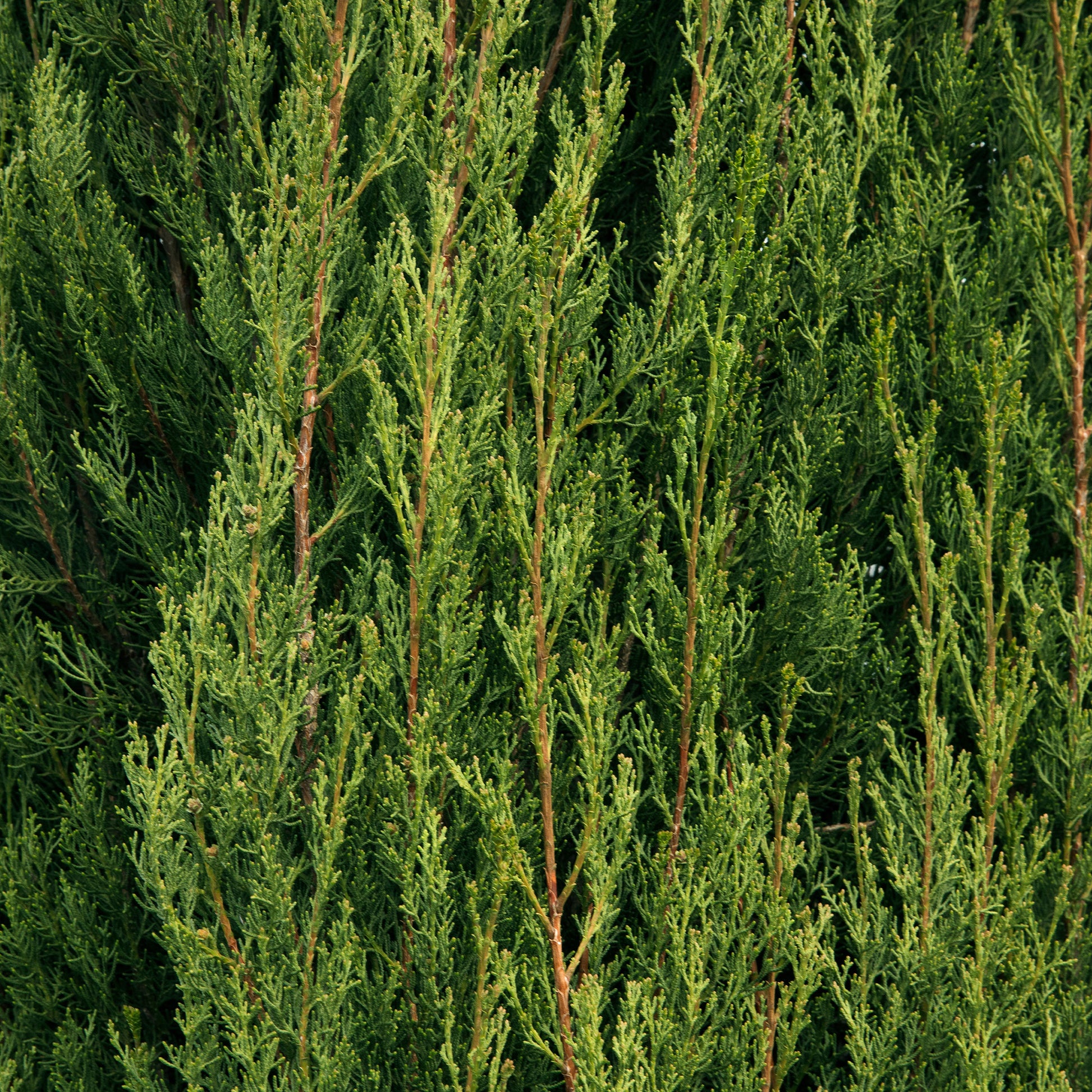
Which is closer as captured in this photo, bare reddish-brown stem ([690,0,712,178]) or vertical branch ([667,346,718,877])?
vertical branch ([667,346,718,877])

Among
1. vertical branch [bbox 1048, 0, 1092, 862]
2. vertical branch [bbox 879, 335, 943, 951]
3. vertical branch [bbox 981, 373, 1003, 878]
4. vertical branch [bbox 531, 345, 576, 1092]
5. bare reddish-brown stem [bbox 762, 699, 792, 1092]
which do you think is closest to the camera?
vertical branch [bbox 531, 345, 576, 1092]

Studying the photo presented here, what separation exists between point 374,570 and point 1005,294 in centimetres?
253

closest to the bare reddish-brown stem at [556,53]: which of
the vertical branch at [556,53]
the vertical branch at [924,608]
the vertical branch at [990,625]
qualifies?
the vertical branch at [556,53]

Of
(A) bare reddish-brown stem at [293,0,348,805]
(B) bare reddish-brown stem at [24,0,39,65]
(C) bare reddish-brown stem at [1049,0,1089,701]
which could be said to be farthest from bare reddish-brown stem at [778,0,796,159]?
(B) bare reddish-brown stem at [24,0,39,65]

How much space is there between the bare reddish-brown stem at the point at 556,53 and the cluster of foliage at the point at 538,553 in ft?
0.05

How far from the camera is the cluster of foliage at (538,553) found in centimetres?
332

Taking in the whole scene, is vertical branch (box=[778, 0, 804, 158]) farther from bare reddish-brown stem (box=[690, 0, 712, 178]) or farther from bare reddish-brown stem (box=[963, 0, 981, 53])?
bare reddish-brown stem (box=[963, 0, 981, 53])

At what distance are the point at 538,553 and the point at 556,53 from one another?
1.94 meters

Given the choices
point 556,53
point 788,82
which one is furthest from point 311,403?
point 788,82

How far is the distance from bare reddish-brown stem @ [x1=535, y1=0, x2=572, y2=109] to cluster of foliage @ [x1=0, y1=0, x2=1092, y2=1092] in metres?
0.01

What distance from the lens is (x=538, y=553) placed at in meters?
3.41

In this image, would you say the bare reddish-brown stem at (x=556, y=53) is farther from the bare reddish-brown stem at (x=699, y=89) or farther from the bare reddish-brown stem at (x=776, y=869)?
the bare reddish-brown stem at (x=776, y=869)

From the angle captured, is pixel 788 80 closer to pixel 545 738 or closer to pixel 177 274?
pixel 177 274

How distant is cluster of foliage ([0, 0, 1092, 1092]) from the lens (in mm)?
3322
